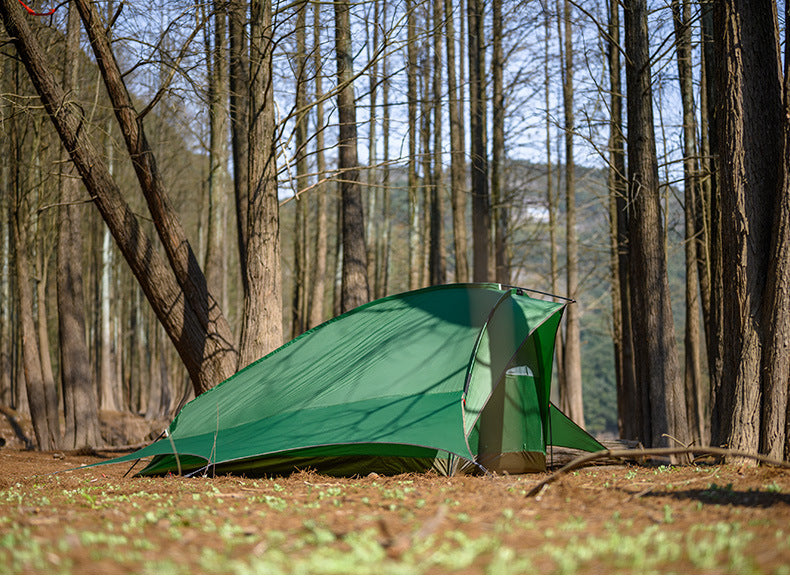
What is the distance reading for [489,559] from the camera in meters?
2.38

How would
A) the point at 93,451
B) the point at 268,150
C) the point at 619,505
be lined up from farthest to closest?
the point at 93,451
the point at 268,150
the point at 619,505

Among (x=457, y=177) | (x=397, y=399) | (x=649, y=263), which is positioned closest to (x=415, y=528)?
(x=397, y=399)

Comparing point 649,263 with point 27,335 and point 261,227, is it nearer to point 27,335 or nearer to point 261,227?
point 261,227

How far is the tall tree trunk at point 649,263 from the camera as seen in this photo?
8.07 m

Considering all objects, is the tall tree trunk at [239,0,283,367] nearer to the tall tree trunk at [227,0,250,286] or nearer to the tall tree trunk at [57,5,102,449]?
the tall tree trunk at [227,0,250,286]

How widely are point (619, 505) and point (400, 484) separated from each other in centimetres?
172

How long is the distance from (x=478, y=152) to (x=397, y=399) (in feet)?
28.9

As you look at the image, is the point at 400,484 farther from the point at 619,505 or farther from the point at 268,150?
the point at 268,150

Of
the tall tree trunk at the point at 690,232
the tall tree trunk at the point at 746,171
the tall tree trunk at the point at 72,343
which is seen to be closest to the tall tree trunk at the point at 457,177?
the tall tree trunk at the point at 690,232

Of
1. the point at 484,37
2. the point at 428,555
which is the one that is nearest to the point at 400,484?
the point at 428,555

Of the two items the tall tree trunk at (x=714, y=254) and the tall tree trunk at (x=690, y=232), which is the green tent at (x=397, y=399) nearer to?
the tall tree trunk at (x=714, y=254)

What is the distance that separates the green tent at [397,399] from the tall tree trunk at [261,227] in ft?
2.98

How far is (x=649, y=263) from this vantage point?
8.11 meters

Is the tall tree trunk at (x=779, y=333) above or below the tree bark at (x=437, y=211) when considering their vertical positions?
below
